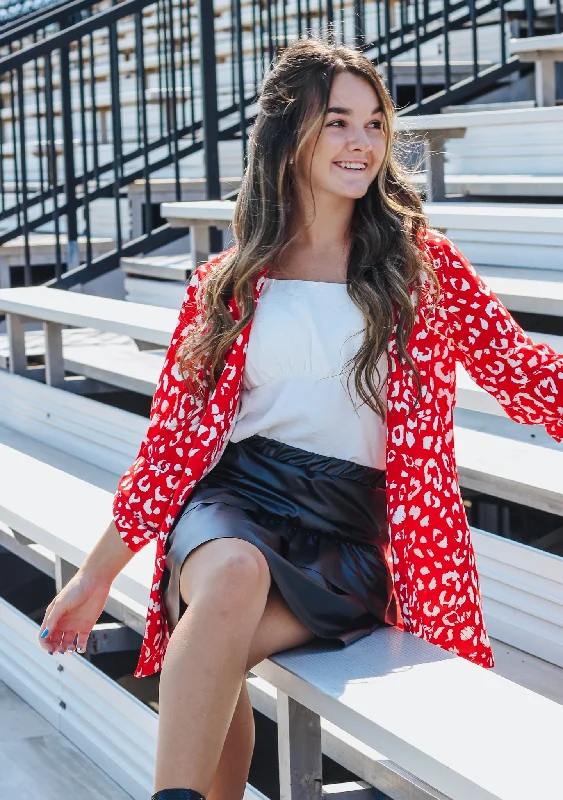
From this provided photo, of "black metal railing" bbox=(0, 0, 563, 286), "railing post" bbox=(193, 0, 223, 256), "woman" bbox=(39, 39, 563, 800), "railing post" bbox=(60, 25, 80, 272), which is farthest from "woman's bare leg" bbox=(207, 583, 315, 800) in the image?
"railing post" bbox=(60, 25, 80, 272)

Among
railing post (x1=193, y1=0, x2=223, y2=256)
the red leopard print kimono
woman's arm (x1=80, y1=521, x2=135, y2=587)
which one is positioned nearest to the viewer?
the red leopard print kimono

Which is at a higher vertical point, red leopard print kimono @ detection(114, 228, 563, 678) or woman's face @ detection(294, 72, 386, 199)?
woman's face @ detection(294, 72, 386, 199)

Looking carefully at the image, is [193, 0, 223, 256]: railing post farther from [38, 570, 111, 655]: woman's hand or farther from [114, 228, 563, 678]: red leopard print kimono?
[38, 570, 111, 655]: woman's hand

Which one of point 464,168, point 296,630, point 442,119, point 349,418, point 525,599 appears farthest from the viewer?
point 464,168

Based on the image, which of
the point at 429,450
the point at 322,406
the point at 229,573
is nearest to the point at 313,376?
the point at 322,406

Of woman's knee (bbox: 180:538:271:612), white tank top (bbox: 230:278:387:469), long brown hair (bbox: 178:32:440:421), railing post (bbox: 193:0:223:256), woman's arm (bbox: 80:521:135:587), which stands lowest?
woman's arm (bbox: 80:521:135:587)

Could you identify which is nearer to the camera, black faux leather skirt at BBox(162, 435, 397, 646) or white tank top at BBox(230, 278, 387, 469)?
black faux leather skirt at BBox(162, 435, 397, 646)

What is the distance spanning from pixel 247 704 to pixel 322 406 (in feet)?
1.36

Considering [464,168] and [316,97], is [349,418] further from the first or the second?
[464,168]

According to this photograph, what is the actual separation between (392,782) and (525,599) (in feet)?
1.70

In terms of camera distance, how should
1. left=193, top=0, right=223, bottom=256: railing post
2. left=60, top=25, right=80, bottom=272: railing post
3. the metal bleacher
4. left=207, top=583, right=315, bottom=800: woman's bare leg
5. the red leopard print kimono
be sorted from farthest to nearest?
left=60, top=25, right=80, bottom=272: railing post → left=193, top=0, right=223, bottom=256: railing post → the red leopard print kimono → left=207, top=583, right=315, bottom=800: woman's bare leg → the metal bleacher

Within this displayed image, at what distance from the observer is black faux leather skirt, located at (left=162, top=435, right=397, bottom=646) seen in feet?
4.80

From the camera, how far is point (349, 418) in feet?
5.18

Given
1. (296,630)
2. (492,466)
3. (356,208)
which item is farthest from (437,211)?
(296,630)
